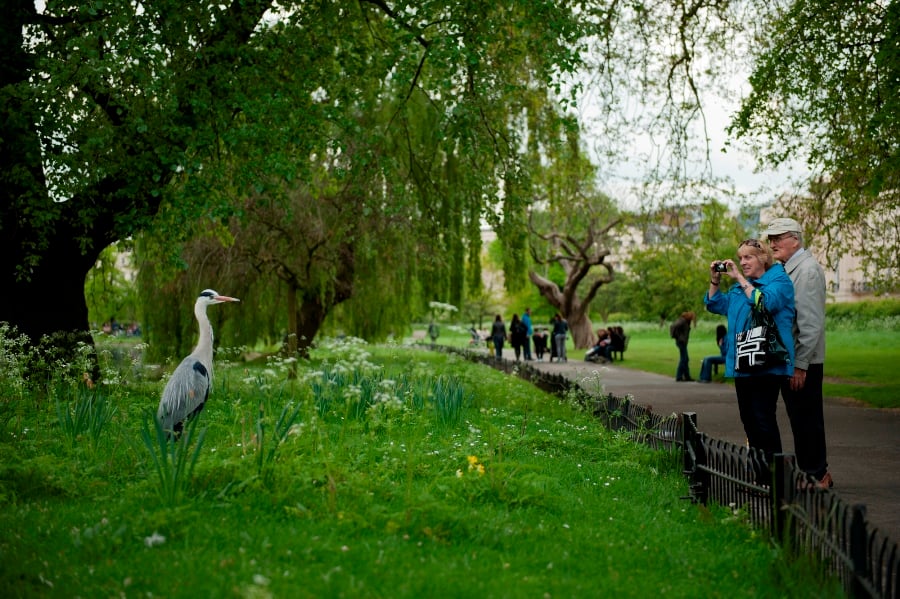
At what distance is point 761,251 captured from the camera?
7512 millimetres

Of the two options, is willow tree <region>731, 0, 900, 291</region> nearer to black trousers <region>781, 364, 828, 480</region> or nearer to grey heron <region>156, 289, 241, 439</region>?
black trousers <region>781, 364, 828, 480</region>

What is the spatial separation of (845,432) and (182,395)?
868 cm

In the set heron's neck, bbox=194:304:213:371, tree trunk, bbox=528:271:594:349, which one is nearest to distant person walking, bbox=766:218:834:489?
heron's neck, bbox=194:304:213:371

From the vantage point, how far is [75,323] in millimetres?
14719

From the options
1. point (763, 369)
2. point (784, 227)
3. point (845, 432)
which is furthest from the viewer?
point (845, 432)

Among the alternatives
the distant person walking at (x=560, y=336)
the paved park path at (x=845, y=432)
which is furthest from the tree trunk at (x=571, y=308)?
the paved park path at (x=845, y=432)

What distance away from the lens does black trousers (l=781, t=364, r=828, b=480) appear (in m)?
7.26

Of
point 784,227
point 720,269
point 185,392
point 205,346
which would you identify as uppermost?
point 784,227

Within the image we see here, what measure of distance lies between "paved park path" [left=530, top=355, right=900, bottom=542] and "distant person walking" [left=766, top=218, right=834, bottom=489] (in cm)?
39

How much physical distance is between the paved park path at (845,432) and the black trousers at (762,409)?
0.87 m

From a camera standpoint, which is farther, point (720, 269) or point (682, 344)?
point (682, 344)

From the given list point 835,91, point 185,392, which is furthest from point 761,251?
point 835,91

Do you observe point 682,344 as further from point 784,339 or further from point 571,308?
point 571,308

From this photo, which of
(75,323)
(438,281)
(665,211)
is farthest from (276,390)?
(438,281)
